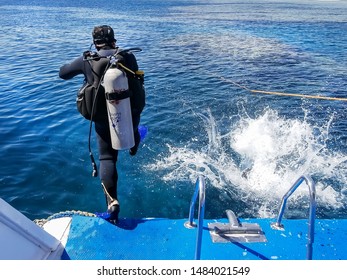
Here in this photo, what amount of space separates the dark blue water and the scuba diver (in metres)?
2.02

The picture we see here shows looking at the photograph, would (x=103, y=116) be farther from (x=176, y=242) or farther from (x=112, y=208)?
(x=176, y=242)

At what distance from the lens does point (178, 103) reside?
11.0 metres

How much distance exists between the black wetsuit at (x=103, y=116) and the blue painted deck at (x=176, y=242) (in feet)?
1.72

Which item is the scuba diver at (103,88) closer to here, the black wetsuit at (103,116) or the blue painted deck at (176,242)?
the black wetsuit at (103,116)

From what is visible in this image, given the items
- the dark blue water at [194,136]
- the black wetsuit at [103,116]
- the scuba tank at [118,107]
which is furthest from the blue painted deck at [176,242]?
the dark blue water at [194,136]

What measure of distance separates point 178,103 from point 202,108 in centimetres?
91

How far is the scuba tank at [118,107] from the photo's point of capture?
3.56 meters

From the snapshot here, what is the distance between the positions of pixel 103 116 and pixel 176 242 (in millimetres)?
1781

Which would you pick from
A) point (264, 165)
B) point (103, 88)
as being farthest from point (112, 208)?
point (264, 165)

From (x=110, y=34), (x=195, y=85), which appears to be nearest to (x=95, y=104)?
(x=110, y=34)

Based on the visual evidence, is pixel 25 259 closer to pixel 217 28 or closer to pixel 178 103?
pixel 178 103
